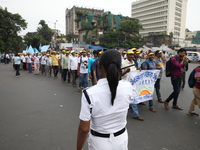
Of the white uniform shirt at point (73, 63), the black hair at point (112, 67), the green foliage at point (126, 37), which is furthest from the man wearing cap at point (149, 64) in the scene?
the green foliage at point (126, 37)

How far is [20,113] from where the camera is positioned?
4.63 meters

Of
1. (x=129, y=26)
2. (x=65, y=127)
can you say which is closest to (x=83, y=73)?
(x=65, y=127)

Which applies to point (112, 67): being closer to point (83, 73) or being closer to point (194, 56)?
point (83, 73)

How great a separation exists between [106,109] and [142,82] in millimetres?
3545

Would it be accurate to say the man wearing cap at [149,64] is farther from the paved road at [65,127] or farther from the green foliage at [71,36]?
the green foliage at [71,36]

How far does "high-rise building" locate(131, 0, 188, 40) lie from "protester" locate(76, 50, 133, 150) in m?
100

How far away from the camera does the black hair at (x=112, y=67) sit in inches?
54.8

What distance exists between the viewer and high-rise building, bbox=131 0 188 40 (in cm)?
9881

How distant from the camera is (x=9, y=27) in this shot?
119ft

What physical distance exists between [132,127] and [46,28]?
67.3m

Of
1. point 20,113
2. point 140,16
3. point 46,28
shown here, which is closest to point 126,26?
point 20,113

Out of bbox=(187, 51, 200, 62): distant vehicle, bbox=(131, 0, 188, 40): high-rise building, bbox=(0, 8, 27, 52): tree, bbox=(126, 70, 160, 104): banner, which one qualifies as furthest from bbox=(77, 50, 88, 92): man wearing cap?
bbox=(131, 0, 188, 40): high-rise building

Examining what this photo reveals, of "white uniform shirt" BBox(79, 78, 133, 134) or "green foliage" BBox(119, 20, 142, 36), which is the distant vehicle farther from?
"white uniform shirt" BBox(79, 78, 133, 134)

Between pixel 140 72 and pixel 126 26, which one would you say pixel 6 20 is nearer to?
pixel 126 26
